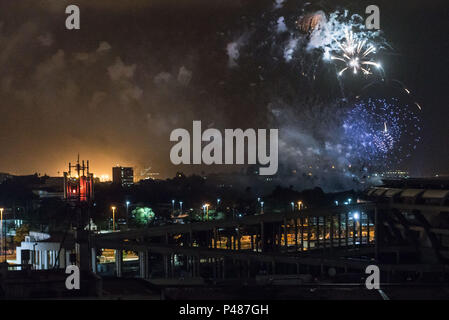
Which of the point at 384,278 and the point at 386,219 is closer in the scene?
the point at 384,278

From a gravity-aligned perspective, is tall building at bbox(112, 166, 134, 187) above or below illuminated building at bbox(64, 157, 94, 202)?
above

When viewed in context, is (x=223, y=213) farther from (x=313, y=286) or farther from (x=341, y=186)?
(x=313, y=286)

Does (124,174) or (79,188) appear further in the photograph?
(124,174)

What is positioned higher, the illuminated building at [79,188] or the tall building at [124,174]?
the tall building at [124,174]

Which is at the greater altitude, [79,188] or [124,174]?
[124,174]

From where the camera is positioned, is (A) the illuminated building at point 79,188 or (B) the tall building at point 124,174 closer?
(A) the illuminated building at point 79,188

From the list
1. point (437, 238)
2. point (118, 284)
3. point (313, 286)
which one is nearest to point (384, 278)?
point (437, 238)

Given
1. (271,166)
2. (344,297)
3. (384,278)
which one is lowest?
(384,278)

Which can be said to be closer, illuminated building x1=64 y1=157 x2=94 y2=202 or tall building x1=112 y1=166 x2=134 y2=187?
illuminated building x1=64 y1=157 x2=94 y2=202

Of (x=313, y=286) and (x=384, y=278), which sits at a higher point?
(x=313, y=286)
